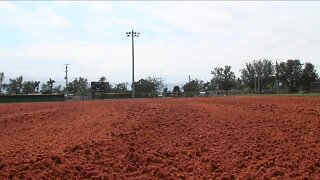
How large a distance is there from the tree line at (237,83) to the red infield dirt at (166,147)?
6536 centimetres

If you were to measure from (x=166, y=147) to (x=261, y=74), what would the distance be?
90.5 metres

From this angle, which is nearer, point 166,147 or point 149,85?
point 166,147

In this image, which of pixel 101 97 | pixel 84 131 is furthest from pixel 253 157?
pixel 101 97

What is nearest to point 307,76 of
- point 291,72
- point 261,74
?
point 291,72

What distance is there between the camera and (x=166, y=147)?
34.9 feet

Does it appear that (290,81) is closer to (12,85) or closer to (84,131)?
(12,85)

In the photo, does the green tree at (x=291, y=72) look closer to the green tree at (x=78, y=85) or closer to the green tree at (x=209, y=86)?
the green tree at (x=209, y=86)

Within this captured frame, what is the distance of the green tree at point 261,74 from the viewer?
9556cm

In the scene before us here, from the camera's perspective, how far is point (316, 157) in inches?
372

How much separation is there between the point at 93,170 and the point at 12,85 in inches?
3436

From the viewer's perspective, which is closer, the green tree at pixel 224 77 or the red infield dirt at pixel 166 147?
the red infield dirt at pixel 166 147

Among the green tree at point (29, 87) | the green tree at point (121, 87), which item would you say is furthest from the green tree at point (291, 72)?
the green tree at point (29, 87)

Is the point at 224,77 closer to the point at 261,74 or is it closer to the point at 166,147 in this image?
the point at 261,74

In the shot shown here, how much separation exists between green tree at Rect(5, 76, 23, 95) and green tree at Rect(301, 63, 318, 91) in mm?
62822
